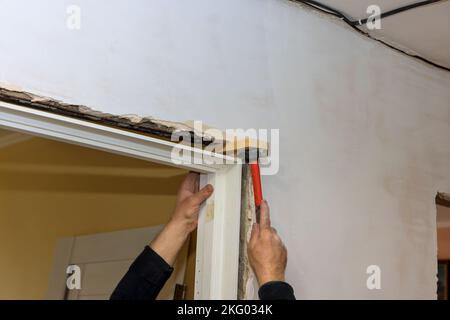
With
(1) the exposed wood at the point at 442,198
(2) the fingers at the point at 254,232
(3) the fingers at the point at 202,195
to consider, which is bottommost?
(2) the fingers at the point at 254,232

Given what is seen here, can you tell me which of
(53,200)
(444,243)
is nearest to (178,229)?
(53,200)

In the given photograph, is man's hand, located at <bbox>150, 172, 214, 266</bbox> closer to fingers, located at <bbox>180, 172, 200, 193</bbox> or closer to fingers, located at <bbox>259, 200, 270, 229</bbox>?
fingers, located at <bbox>180, 172, 200, 193</bbox>

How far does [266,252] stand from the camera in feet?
4.41

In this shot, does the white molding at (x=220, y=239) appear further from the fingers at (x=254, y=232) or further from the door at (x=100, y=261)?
the door at (x=100, y=261)

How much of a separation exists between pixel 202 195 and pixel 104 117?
13.0 inches

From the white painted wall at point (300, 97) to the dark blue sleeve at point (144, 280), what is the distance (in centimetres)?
30

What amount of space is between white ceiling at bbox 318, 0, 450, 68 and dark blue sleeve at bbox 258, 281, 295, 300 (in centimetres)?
81

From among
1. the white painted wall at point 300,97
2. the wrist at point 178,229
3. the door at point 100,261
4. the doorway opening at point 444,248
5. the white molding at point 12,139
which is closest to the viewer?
the white painted wall at point 300,97

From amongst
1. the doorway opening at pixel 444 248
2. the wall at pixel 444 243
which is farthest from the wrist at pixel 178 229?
the wall at pixel 444 243

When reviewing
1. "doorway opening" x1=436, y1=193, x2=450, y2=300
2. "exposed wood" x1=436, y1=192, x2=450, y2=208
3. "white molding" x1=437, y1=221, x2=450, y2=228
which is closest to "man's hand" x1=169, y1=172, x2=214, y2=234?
"exposed wood" x1=436, y1=192, x2=450, y2=208

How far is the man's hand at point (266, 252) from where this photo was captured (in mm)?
1324

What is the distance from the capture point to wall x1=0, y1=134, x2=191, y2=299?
250 cm
